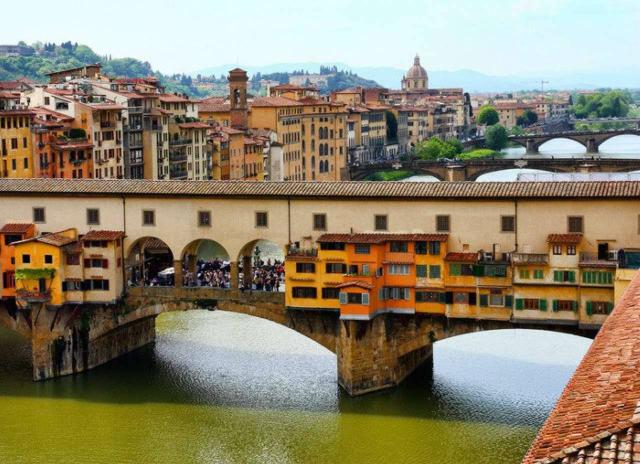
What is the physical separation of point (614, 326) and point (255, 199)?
1999 centimetres

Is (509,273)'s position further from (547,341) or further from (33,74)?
(33,74)

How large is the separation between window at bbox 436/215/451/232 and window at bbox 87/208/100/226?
32.2ft

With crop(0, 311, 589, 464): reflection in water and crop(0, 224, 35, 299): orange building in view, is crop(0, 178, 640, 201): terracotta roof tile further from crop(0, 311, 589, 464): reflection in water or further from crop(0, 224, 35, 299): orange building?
crop(0, 311, 589, 464): reflection in water

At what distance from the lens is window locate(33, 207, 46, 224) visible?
3434 cm

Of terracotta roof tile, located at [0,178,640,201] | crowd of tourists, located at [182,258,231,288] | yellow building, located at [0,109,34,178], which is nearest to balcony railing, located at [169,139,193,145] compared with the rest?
yellow building, located at [0,109,34,178]

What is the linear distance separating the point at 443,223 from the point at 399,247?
4.26ft

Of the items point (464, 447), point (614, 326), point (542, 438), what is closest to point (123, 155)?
point (464, 447)

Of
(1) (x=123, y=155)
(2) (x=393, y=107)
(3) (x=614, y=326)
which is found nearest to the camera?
(3) (x=614, y=326)

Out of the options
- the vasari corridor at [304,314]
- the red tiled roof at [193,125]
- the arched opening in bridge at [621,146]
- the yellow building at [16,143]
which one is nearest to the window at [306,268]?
the vasari corridor at [304,314]

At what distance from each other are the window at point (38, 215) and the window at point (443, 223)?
11568 mm

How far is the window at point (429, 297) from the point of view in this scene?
30.5 metres

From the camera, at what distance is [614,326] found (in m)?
13.2

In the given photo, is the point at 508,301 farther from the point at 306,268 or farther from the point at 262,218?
the point at 262,218

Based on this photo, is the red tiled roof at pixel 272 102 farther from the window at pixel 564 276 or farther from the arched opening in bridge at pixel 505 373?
the window at pixel 564 276
